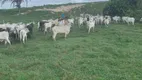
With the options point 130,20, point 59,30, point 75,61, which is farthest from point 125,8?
point 75,61

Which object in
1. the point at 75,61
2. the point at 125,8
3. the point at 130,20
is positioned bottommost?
the point at 75,61

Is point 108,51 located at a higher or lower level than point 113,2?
lower

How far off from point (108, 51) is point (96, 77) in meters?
4.46

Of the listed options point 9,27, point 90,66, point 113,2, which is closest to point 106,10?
point 113,2

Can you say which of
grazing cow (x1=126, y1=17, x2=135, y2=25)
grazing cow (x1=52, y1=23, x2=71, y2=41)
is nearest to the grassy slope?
grazing cow (x1=52, y1=23, x2=71, y2=41)

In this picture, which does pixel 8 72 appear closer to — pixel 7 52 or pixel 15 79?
pixel 15 79

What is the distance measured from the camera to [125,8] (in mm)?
34156

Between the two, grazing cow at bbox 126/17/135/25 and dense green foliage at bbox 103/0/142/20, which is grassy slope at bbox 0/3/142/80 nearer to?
grazing cow at bbox 126/17/135/25

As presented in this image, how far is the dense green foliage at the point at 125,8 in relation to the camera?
3310cm

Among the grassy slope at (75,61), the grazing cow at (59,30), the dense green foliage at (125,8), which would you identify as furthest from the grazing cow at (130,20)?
the grassy slope at (75,61)

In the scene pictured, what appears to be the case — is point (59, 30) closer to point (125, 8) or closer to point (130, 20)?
point (130, 20)

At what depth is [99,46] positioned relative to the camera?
1675 cm

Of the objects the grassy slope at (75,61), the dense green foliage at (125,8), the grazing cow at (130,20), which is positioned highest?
the dense green foliage at (125,8)

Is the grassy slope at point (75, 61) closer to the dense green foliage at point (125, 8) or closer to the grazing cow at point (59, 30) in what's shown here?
the grazing cow at point (59, 30)
